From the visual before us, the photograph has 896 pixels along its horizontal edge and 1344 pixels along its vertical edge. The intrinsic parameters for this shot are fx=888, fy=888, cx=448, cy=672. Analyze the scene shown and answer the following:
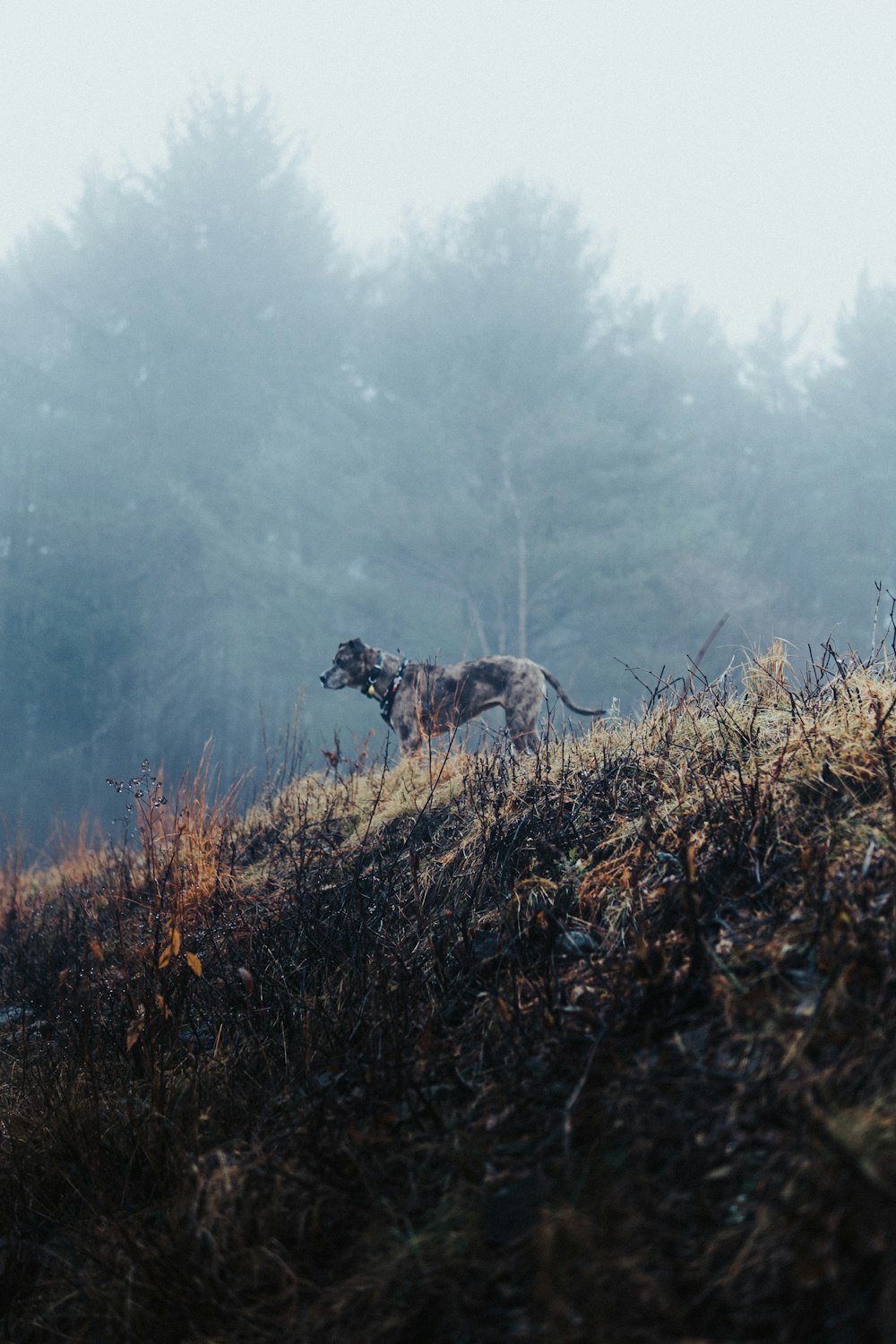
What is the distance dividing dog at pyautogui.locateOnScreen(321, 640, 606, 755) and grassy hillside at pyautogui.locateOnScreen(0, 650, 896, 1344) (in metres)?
4.04

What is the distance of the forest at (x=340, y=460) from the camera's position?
79.0 feet

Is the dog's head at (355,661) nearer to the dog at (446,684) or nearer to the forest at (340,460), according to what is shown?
the dog at (446,684)

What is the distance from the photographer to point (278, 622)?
2552 cm

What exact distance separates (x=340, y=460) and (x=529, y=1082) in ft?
82.8

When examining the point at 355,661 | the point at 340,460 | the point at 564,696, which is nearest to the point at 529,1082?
the point at 564,696

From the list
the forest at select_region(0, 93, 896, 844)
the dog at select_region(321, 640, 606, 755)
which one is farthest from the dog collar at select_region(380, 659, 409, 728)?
the forest at select_region(0, 93, 896, 844)

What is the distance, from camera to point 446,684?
8250 mm

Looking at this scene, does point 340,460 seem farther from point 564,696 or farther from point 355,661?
point 564,696

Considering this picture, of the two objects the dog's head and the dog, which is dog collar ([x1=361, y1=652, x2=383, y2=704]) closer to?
the dog

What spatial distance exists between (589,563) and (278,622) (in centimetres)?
898

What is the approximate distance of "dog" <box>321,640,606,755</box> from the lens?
7980mm

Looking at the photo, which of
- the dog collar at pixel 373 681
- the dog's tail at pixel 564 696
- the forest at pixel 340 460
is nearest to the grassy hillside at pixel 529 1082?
the dog's tail at pixel 564 696

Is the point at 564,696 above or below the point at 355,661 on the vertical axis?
below

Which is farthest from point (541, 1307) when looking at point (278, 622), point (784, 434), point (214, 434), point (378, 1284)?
point (784, 434)
